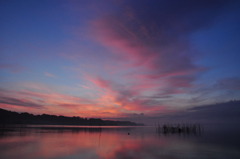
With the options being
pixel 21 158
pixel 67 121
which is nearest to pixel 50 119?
pixel 67 121

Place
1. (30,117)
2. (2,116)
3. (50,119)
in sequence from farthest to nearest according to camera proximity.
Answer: (50,119) < (30,117) < (2,116)

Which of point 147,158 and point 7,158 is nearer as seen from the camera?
point 7,158

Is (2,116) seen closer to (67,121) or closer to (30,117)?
(30,117)

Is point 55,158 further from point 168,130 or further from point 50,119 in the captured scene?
point 50,119

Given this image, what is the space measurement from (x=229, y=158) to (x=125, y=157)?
10347 mm

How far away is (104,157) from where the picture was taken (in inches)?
663

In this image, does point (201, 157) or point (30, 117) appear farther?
point (30, 117)

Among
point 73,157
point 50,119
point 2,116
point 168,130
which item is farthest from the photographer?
point 50,119

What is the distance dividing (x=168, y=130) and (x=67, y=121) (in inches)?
6193

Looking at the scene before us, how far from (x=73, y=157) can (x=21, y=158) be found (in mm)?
4504

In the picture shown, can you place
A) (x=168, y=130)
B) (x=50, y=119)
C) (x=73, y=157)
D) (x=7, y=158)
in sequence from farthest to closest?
1. (x=50, y=119)
2. (x=168, y=130)
3. (x=73, y=157)
4. (x=7, y=158)

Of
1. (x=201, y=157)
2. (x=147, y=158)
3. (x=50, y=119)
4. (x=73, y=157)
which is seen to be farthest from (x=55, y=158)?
(x=50, y=119)

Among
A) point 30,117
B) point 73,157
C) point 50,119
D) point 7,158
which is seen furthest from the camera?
point 50,119

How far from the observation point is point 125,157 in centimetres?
1675
